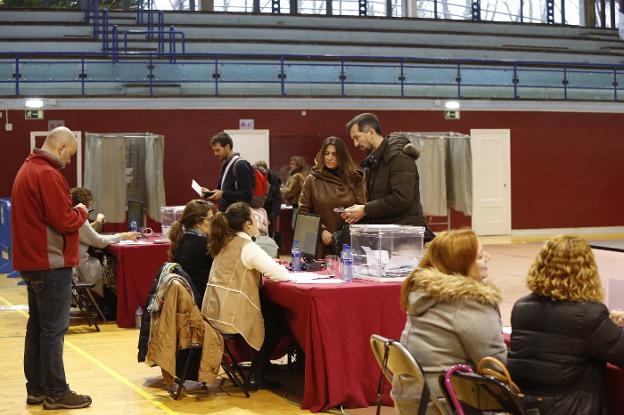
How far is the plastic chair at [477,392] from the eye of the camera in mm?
3443

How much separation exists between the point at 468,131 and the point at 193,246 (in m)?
11.0

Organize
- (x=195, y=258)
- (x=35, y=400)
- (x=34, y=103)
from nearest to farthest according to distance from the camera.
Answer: (x=35, y=400)
(x=195, y=258)
(x=34, y=103)

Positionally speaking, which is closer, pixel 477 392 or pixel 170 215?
→ pixel 477 392

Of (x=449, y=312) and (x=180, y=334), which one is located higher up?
(x=449, y=312)

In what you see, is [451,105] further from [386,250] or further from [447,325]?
[447,325]

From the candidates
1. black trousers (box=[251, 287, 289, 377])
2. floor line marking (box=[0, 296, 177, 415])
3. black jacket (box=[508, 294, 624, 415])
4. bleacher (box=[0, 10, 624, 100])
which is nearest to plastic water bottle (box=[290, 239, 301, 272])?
black trousers (box=[251, 287, 289, 377])

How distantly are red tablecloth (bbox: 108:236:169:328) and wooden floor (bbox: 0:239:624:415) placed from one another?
181 millimetres

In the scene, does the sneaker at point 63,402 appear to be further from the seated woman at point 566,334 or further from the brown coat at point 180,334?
the seated woman at point 566,334

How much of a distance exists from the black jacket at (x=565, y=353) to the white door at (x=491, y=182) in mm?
13491

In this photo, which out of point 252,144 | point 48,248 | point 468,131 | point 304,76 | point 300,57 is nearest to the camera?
point 48,248

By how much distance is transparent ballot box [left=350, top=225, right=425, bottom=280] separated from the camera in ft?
19.2

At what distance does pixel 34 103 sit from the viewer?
14430 mm

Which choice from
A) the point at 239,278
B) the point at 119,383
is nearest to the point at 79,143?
the point at 119,383

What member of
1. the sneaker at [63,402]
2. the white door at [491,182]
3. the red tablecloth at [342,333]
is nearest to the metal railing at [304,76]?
the white door at [491,182]
